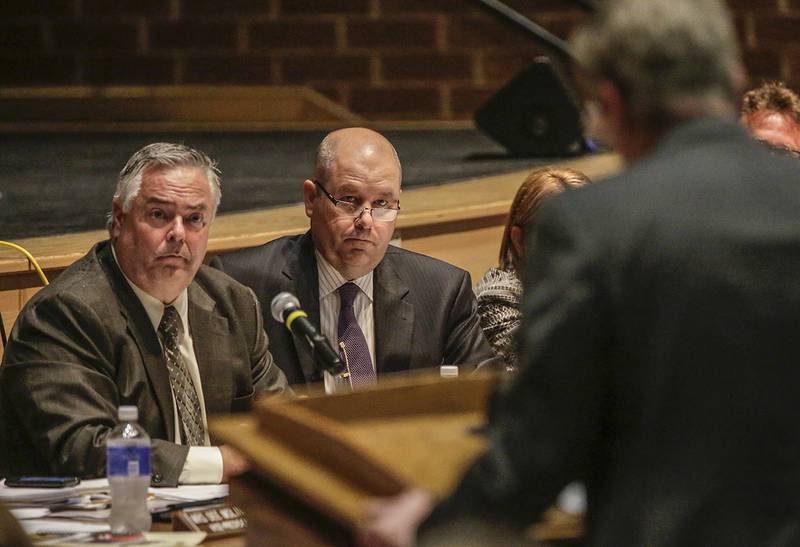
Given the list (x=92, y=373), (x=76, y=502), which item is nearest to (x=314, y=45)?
(x=92, y=373)

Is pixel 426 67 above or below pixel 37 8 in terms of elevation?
below

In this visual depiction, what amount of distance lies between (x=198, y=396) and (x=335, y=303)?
54 cm

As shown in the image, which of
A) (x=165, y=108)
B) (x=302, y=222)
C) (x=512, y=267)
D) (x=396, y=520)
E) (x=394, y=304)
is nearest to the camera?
(x=396, y=520)

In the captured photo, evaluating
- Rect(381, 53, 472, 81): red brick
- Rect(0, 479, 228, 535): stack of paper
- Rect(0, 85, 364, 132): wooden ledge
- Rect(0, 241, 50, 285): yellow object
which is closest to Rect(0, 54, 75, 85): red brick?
Rect(0, 85, 364, 132): wooden ledge

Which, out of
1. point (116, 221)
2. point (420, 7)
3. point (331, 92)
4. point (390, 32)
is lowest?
point (331, 92)

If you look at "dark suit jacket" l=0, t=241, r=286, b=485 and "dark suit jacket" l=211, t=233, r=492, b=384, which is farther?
"dark suit jacket" l=211, t=233, r=492, b=384

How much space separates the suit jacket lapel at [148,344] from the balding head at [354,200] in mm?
637

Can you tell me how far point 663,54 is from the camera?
1.36 meters

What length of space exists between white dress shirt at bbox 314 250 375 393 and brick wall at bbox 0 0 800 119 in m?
4.03

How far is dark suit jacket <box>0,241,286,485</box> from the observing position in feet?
8.75

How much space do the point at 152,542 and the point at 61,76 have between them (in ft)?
18.1

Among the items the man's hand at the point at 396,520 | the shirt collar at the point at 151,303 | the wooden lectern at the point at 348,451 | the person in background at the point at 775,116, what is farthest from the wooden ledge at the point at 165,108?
the man's hand at the point at 396,520

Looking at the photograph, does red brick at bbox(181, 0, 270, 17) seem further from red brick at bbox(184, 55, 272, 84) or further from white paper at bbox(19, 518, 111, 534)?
white paper at bbox(19, 518, 111, 534)

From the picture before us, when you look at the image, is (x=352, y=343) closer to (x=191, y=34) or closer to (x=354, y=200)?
(x=354, y=200)
